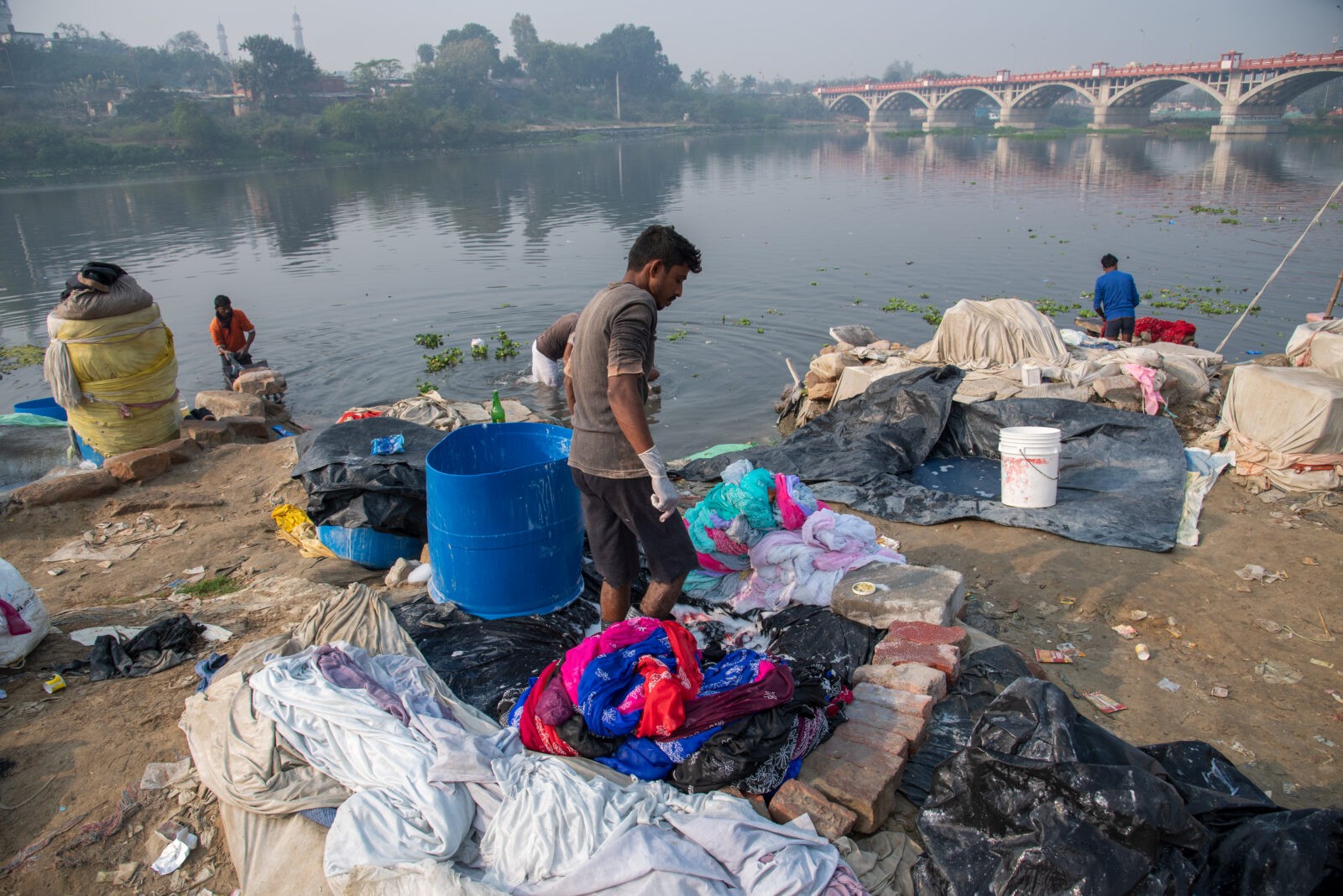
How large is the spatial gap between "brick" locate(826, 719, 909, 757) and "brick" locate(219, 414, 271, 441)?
6.33 metres

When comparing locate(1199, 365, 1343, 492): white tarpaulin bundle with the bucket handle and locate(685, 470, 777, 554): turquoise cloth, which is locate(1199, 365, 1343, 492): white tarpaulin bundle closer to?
the bucket handle

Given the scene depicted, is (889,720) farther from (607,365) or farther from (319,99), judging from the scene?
(319,99)

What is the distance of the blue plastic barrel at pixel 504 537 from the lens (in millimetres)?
3598

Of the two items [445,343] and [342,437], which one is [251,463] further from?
[445,343]

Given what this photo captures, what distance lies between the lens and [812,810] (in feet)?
8.33

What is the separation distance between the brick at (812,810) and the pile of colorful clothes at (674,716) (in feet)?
0.27

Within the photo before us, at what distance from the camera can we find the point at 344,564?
466cm

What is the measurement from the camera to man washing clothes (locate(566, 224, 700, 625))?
3033 millimetres

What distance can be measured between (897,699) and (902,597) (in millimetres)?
768

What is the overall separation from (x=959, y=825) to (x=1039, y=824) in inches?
11.1

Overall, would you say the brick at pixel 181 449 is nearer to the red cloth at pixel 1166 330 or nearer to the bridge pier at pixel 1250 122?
the red cloth at pixel 1166 330

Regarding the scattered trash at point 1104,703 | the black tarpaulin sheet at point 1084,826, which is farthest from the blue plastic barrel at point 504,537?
the scattered trash at point 1104,703

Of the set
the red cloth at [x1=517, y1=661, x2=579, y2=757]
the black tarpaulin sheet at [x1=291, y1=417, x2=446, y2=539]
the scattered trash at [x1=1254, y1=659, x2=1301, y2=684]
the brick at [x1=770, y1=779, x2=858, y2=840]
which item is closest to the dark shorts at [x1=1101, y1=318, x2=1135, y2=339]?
the scattered trash at [x1=1254, y1=659, x2=1301, y2=684]

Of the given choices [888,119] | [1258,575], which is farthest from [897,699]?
[888,119]
